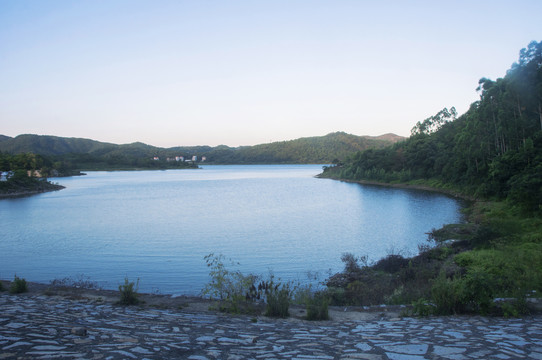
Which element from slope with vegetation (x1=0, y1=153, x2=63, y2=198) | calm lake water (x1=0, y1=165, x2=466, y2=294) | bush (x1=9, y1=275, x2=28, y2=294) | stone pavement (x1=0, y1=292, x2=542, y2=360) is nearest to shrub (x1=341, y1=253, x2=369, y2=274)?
calm lake water (x1=0, y1=165, x2=466, y2=294)

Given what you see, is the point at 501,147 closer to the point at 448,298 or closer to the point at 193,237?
the point at 193,237

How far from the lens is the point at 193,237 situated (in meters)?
25.0

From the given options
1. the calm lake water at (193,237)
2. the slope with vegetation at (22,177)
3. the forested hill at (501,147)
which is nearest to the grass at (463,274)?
the calm lake water at (193,237)

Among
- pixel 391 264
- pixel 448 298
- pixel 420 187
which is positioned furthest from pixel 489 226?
pixel 420 187

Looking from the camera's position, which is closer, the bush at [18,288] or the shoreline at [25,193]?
the bush at [18,288]

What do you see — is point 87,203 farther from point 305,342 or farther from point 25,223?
point 305,342

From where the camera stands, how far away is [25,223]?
3222 centimetres

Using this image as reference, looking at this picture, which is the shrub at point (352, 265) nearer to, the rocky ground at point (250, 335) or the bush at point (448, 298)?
the rocky ground at point (250, 335)

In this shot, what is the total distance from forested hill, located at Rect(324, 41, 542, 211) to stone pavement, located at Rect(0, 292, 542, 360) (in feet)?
65.5

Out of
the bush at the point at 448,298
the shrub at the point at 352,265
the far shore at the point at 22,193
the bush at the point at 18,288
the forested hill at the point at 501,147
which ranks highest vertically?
the forested hill at the point at 501,147

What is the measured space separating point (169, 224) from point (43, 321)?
24.9 meters

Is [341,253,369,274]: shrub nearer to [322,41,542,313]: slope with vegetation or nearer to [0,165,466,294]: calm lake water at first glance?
[322,41,542,313]: slope with vegetation

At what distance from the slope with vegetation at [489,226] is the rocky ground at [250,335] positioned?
82 centimetres

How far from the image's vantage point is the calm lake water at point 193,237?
1675 centimetres
